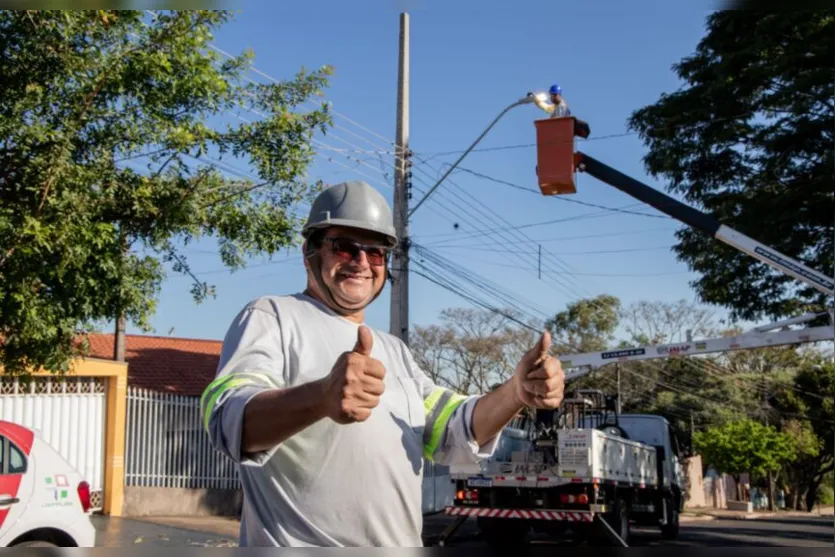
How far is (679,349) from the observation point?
16469 mm

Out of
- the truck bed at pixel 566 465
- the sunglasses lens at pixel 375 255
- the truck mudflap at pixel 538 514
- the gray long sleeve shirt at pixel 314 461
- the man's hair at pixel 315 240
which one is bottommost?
the truck mudflap at pixel 538 514

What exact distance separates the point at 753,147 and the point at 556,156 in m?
5.38

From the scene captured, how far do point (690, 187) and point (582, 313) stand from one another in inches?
702

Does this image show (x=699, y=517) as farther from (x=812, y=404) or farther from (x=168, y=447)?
(x=168, y=447)

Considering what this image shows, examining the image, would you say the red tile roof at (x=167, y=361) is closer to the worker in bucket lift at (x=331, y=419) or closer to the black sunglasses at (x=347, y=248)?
the worker in bucket lift at (x=331, y=419)

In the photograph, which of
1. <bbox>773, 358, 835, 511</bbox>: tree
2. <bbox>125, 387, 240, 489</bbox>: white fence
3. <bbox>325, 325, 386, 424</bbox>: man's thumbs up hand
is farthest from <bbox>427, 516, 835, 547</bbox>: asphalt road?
<bbox>773, 358, 835, 511</bbox>: tree

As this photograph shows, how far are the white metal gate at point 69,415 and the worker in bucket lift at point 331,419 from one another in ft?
40.1

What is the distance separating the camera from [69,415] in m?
14.5

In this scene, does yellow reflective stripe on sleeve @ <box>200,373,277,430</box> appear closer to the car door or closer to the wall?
the car door

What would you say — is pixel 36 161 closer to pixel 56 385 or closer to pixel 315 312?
pixel 315 312

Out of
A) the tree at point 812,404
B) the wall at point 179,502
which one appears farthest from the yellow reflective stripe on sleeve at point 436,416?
the tree at point 812,404

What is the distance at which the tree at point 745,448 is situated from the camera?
114 ft

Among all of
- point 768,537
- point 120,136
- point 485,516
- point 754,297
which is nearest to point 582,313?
point 768,537

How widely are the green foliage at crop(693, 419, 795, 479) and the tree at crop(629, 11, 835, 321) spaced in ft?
67.3
